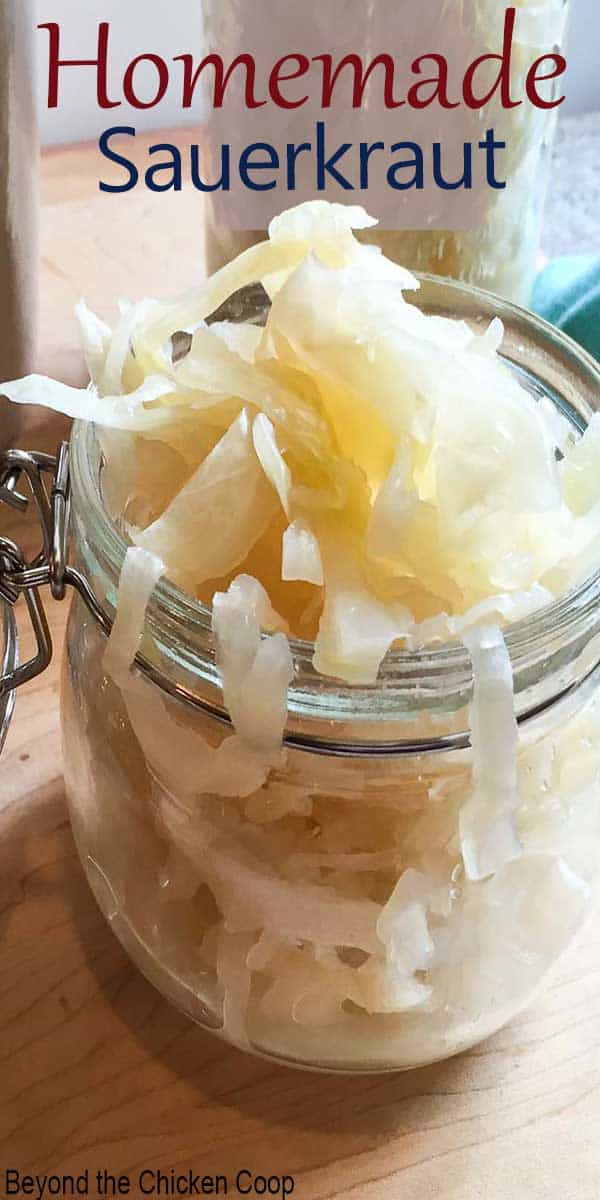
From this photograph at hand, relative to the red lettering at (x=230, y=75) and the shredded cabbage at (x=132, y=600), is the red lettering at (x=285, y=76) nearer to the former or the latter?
the red lettering at (x=230, y=75)

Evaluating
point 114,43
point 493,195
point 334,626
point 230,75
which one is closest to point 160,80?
point 230,75

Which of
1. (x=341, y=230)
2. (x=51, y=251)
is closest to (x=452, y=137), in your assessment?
(x=341, y=230)

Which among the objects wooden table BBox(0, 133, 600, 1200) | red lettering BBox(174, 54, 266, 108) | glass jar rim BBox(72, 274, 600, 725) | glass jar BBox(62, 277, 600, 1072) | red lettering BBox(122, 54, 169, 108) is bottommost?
wooden table BBox(0, 133, 600, 1200)

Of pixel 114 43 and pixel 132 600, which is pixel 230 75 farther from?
pixel 114 43

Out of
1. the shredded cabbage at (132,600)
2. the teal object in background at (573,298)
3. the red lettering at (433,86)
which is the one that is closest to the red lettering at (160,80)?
the red lettering at (433,86)

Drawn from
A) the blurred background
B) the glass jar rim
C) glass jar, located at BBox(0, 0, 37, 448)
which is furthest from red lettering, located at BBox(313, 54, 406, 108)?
the blurred background

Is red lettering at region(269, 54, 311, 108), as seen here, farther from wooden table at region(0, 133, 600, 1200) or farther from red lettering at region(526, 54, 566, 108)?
wooden table at region(0, 133, 600, 1200)
